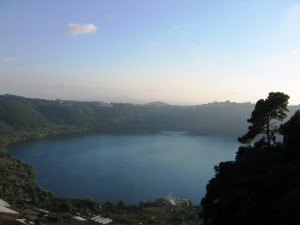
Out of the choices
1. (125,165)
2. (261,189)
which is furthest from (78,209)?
(125,165)

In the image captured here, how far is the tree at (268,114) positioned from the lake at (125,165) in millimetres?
29423

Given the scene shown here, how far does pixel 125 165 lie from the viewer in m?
61.3

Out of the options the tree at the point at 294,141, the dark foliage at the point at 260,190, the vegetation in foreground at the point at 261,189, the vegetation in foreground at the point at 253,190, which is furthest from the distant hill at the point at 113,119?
the tree at the point at 294,141

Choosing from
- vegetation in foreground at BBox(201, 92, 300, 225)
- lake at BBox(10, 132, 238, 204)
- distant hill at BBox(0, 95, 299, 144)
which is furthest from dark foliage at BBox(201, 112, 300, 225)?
distant hill at BBox(0, 95, 299, 144)

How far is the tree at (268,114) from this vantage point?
13.5 m

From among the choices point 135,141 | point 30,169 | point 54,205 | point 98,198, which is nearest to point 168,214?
point 54,205

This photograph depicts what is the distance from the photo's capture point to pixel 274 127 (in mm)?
14000

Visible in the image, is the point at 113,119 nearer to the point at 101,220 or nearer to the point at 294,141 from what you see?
the point at 101,220

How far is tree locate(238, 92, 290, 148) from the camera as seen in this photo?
44.4 feet

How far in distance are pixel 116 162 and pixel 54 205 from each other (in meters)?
34.0

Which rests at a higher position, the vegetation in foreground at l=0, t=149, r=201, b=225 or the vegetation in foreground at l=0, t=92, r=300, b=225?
the vegetation in foreground at l=0, t=92, r=300, b=225

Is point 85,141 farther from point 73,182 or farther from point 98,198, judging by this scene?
point 98,198

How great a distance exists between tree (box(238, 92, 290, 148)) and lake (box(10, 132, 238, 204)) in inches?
1158

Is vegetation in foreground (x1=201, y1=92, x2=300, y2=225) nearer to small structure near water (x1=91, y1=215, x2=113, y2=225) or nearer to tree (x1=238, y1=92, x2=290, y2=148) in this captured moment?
tree (x1=238, y1=92, x2=290, y2=148)
